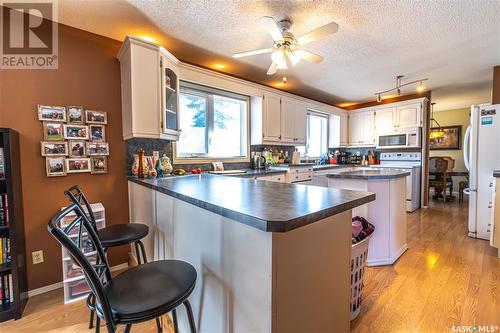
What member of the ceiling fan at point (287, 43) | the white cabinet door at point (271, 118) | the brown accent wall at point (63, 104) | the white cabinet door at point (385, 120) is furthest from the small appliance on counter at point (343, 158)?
the brown accent wall at point (63, 104)

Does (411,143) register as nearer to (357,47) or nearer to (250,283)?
(357,47)

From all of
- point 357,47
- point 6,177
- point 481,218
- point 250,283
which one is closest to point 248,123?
point 357,47

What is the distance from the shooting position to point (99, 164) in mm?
2258

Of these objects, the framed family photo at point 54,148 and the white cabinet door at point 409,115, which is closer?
the framed family photo at point 54,148

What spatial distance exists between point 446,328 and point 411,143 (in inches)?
160

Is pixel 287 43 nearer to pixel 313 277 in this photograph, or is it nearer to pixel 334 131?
pixel 313 277

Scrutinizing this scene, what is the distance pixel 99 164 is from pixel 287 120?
295 cm

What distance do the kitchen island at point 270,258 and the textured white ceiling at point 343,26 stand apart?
1569 millimetres

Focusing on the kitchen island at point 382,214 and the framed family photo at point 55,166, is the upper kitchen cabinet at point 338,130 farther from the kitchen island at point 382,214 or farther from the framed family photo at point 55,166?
the framed family photo at point 55,166

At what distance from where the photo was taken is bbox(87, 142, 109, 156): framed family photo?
Result: 2191 mm

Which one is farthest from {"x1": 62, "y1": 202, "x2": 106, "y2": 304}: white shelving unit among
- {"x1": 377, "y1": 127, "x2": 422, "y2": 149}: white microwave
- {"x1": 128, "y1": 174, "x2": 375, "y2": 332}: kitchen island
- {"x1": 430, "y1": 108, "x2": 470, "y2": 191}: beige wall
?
{"x1": 430, "y1": 108, "x2": 470, "y2": 191}: beige wall

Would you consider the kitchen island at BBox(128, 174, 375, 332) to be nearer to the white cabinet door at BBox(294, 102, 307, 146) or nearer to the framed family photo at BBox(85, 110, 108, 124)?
the framed family photo at BBox(85, 110, 108, 124)

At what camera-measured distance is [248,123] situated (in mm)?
3736

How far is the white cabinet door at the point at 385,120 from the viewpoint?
4.96m
